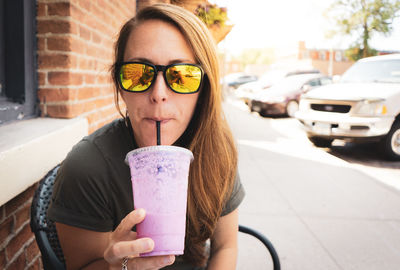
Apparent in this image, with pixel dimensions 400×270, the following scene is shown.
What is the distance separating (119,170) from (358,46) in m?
29.0

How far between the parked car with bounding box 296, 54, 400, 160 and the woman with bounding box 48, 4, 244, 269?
493 cm

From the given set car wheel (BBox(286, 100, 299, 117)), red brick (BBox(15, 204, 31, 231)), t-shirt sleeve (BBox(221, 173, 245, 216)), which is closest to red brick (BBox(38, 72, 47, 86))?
red brick (BBox(15, 204, 31, 231))

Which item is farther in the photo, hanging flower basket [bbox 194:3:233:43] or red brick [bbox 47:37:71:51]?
hanging flower basket [bbox 194:3:233:43]

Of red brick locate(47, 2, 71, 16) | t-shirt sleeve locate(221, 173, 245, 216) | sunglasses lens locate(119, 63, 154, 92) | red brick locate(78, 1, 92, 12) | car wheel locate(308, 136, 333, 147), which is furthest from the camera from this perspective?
car wheel locate(308, 136, 333, 147)

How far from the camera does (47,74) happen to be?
2203 millimetres

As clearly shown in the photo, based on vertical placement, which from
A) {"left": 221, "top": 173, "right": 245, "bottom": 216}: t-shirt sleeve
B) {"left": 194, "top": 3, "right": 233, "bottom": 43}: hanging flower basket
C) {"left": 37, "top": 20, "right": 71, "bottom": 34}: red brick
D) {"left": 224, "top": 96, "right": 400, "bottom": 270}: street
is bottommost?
{"left": 224, "top": 96, "right": 400, "bottom": 270}: street

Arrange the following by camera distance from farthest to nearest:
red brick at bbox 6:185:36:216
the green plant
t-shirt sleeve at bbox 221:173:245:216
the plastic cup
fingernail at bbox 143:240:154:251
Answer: the green plant
red brick at bbox 6:185:36:216
t-shirt sleeve at bbox 221:173:245:216
the plastic cup
fingernail at bbox 143:240:154:251

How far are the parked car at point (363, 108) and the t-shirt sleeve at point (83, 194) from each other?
5.47m

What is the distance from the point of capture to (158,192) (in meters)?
0.97

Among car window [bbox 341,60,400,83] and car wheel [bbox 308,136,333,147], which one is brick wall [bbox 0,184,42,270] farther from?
car window [bbox 341,60,400,83]

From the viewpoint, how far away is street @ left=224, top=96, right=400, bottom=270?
2.93 meters

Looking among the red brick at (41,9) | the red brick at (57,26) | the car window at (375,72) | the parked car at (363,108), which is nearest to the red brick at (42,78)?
the red brick at (57,26)

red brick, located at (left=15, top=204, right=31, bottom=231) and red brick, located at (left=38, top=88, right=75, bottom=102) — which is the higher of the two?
red brick, located at (left=38, top=88, right=75, bottom=102)

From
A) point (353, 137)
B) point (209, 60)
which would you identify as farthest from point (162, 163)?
point (353, 137)
